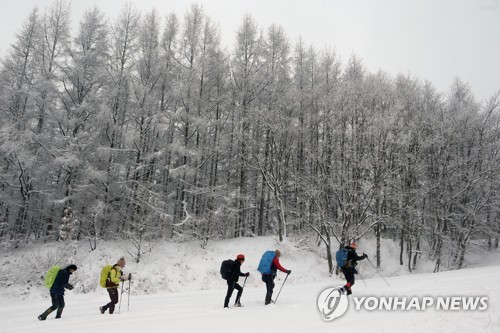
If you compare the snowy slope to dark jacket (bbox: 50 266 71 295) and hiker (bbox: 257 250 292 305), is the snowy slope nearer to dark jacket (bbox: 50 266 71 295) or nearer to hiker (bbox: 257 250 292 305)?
hiker (bbox: 257 250 292 305)

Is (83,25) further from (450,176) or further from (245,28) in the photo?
(450,176)

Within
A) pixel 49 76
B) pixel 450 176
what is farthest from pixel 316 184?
pixel 49 76

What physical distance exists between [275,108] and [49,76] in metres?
15.1

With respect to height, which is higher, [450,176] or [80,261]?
[450,176]

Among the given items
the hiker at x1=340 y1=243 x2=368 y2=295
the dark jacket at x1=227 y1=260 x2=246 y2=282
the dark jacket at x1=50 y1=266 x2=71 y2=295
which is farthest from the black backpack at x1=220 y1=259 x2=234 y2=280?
the dark jacket at x1=50 y1=266 x2=71 y2=295

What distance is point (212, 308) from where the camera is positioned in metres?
10.1

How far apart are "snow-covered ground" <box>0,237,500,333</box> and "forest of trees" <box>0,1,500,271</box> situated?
2272 mm

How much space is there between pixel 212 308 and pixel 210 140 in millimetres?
16992

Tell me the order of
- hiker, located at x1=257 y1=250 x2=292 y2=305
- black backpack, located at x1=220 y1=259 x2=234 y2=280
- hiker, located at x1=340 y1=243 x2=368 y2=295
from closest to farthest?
black backpack, located at x1=220 y1=259 x2=234 y2=280
hiker, located at x1=257 y1=250 x2=292 y2=305
hiker, located at x1=340 y1=243 x2=368 y2=295

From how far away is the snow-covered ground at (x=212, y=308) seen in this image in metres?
6.71

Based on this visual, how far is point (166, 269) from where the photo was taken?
17656 mm

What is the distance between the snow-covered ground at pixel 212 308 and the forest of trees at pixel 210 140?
7.45ft

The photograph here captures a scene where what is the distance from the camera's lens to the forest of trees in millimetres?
20406

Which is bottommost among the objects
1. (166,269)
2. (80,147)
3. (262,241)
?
(166,269)
